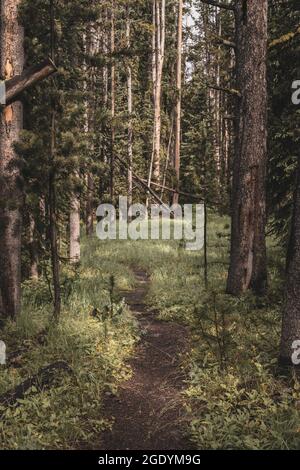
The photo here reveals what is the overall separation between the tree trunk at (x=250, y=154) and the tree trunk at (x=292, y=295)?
3.30m

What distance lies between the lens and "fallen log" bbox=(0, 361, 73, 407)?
503 centimetres

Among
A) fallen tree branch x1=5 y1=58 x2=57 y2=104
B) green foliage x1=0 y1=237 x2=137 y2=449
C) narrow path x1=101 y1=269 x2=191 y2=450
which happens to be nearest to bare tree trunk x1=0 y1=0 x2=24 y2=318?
green foliage x1=0 y1=237 x2=137 y2=449

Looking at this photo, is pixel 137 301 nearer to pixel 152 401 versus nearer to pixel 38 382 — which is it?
pixel 152 401

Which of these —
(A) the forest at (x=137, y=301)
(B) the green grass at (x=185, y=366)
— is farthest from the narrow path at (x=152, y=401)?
(B) the green grass at (x=185, y=366)

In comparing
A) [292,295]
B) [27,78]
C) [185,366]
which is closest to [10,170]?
[27,78]

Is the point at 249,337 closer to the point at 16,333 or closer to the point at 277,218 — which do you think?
the point at 16,333

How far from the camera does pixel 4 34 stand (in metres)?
7.20

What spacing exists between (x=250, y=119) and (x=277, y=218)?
3.17 m

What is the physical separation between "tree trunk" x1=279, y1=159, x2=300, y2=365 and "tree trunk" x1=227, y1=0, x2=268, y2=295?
10.8ft

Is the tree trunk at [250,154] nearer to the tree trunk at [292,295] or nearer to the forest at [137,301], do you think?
the forest at [137,301]

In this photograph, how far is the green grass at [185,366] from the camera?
452 centimetres

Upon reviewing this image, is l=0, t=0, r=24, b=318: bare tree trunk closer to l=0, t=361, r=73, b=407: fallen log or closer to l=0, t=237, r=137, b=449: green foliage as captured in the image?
l=0, t=237, r=137, b=449: green foliage

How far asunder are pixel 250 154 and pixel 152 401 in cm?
519
